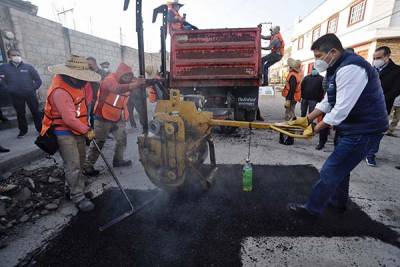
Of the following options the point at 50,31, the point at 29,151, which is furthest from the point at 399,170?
the point at 50,31

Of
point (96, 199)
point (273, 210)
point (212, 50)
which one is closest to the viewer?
point (273, 210)

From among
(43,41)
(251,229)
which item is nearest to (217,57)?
(251,229)

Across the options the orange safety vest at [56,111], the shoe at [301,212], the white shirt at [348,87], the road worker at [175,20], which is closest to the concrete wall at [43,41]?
the road worker at [175,20]

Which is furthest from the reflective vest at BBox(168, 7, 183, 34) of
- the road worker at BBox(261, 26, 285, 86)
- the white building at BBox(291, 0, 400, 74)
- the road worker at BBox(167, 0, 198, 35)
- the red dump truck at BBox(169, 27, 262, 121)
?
the white building at BBox(291, 0, 400, 74)

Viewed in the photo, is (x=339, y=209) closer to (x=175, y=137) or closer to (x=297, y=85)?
(x=175, y=137)

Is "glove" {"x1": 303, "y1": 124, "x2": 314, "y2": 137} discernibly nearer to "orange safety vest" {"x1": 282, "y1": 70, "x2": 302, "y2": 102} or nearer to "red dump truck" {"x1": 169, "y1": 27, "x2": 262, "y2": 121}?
"red dump truck" {"x1": 169, "y1": 27, "x2": 262, "y2": 121}

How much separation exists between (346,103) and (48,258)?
9.70 ft

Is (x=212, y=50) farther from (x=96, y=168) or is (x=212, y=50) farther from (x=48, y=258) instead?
(x=48, y=258)

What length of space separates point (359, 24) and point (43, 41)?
19105 mm

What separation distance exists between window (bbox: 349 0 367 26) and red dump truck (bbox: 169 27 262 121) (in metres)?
15.8

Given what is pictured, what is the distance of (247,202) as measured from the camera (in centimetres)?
289

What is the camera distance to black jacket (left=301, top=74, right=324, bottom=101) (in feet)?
17.5

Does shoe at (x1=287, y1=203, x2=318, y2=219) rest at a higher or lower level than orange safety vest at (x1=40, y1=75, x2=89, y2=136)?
lower

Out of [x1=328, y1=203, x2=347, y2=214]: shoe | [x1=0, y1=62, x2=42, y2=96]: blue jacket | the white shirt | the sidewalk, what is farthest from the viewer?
[x1=0, y1=62, x2=42, y2=96]: blue jacket
